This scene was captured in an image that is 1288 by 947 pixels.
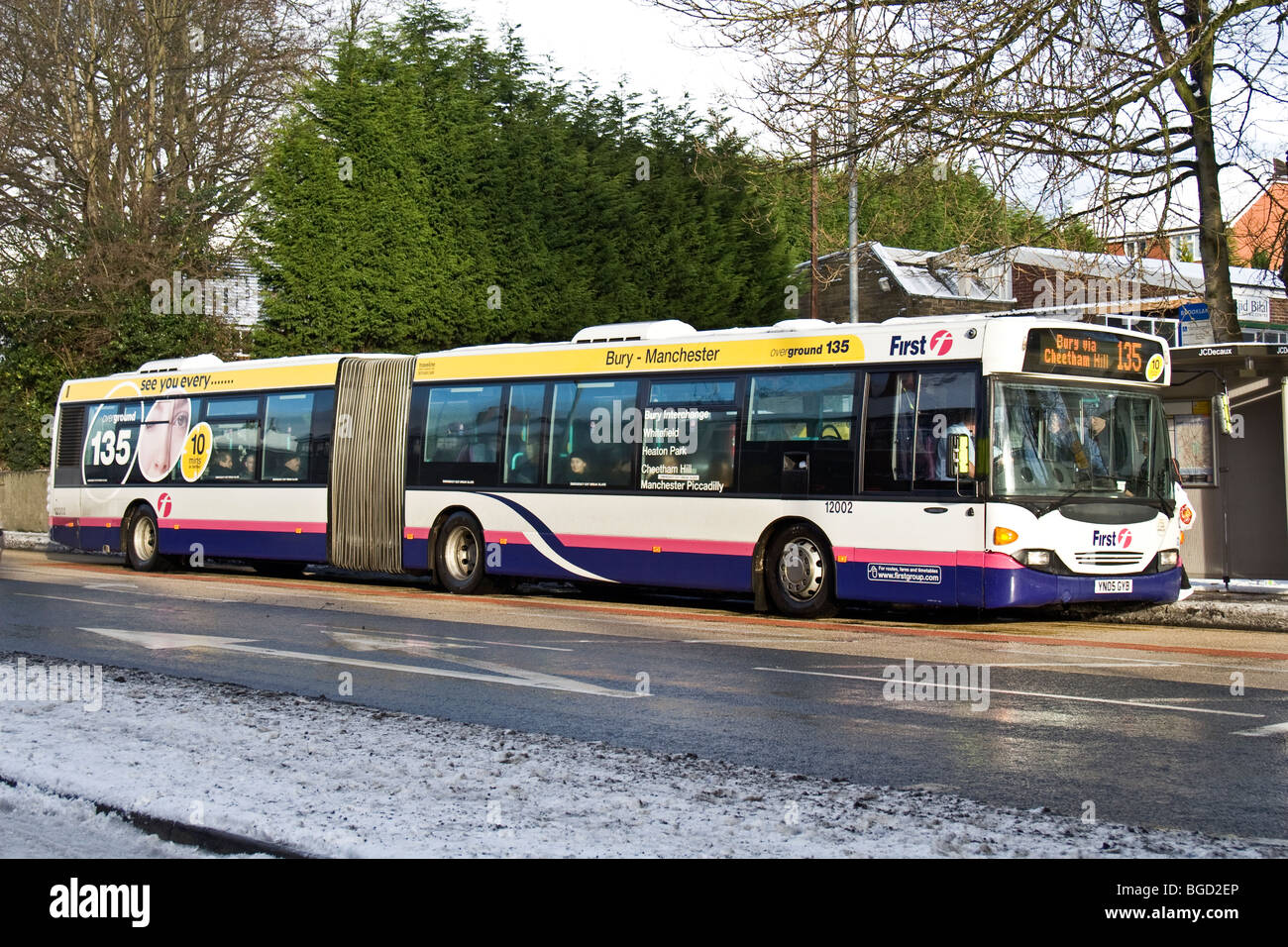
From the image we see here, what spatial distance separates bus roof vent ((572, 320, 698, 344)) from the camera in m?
17.6

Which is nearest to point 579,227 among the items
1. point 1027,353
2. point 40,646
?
point 1027,353

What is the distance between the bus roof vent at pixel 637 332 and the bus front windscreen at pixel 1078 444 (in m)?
4.39

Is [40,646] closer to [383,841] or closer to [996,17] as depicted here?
[383,841]

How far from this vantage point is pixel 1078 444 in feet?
48.5

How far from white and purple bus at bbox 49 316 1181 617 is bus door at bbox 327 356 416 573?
0.12 ft

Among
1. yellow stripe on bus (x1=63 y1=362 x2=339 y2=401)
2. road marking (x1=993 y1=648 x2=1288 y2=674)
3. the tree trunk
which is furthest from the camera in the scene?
yellow stripe on bus (x1=63 y1=362 x2=339 y2=401)

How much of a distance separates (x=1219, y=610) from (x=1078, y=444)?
243cm

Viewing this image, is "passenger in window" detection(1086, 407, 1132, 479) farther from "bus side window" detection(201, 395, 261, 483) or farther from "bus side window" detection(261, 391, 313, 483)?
"bus side window" detection(201, 395, 261, 483)

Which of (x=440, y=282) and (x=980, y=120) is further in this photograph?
(x=440, y=282)

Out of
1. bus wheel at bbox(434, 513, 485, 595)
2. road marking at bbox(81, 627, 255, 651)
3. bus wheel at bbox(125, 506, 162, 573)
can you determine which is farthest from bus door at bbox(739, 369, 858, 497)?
bus wheel at bbox(125, 506, 162, 573)

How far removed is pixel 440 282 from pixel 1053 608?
16.6 m

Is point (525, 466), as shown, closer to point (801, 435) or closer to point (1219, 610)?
point (801, 435)

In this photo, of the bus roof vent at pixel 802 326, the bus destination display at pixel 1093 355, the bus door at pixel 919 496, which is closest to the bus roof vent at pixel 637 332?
the bus roof vent at pixel 802 326
